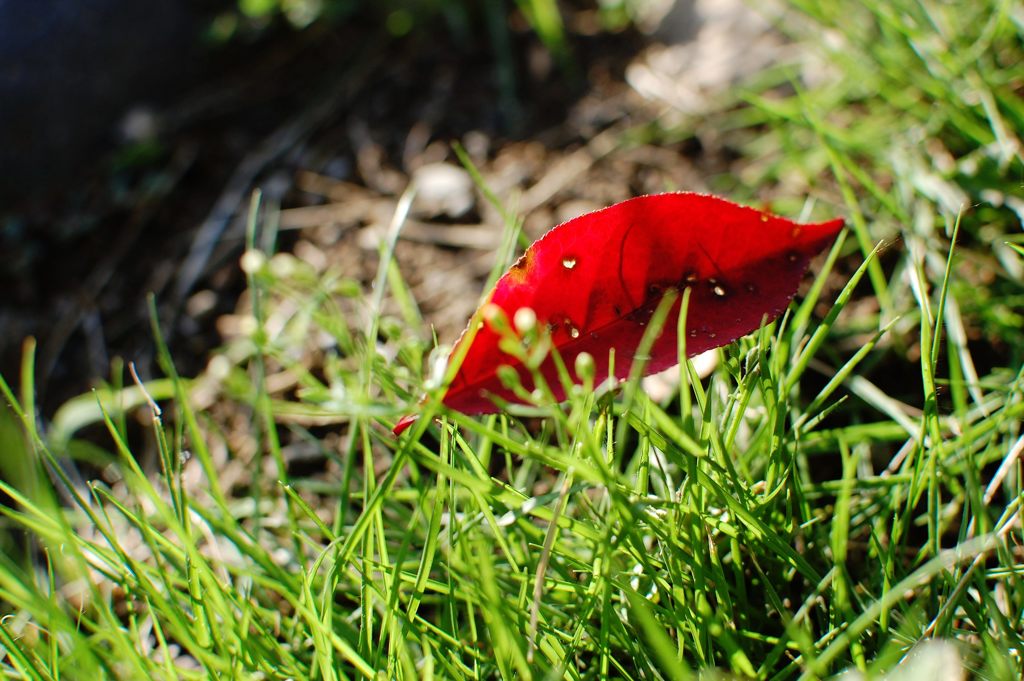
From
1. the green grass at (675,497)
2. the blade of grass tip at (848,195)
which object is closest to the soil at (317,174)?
the green grass at (675,497)

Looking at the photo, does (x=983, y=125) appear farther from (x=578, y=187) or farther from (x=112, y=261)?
(x=112, y=261)

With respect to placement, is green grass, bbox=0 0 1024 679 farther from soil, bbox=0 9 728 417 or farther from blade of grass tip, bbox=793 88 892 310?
soil, bbox=0 9 728 417

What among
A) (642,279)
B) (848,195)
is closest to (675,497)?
(642,279)

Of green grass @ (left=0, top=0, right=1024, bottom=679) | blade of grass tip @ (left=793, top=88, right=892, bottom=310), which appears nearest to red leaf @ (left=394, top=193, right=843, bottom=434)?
green grass @ (left=0, top=0, right=1024, bottom=679)

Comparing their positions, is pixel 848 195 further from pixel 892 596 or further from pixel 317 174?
pixel 317 174

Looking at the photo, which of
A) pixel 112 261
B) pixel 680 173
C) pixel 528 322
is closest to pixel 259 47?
pixel 112 261

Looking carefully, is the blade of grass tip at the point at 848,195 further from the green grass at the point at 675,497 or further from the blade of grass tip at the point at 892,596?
the blade of grass tip at the point at 892,596
